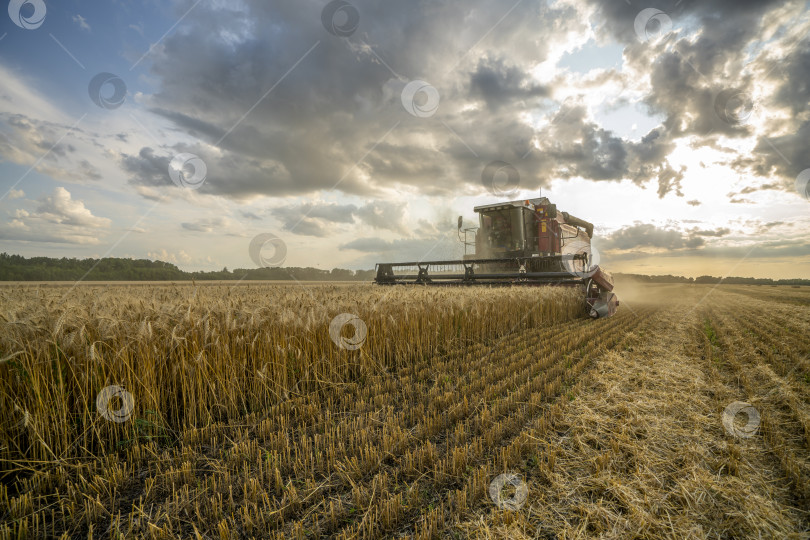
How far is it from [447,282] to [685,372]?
20.9 ft

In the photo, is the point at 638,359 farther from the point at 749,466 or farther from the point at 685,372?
the point at 749,466

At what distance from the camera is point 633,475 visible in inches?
81.1

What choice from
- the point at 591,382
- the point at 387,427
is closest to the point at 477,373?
the point at 591,382
